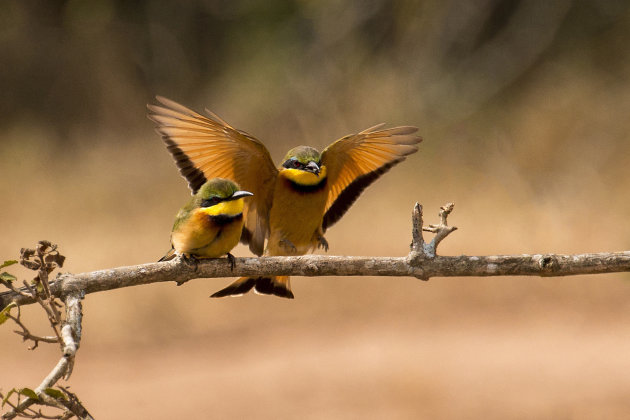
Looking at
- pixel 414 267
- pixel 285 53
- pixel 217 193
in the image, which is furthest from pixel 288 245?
pixel 285 53

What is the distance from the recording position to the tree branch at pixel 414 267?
6.40 feet

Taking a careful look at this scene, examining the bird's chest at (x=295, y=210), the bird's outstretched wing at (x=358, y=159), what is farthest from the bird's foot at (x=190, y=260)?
the bird's outstretched wing at (x=358, y=159)

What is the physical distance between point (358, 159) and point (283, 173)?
0.95ft

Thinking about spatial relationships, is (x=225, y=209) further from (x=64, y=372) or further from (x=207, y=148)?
(x=64, y=372)

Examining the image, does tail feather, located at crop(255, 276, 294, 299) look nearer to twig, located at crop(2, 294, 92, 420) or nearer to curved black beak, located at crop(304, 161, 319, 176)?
curved black beak, located at crop(304, 161, 319, 176)

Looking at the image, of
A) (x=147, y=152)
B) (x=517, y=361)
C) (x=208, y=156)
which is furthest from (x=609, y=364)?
(x=147, y=152)

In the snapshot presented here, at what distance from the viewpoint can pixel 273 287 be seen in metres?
3.13

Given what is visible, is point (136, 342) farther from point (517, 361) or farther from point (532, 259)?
point (532, 259)

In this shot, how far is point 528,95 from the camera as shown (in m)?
7.89

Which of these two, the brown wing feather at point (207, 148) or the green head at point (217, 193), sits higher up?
the brown wing feather at point (207, 148)

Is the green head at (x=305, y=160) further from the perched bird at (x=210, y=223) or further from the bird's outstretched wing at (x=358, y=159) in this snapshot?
the perched bird at (x=210, y=223)

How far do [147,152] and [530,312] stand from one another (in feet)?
13.4

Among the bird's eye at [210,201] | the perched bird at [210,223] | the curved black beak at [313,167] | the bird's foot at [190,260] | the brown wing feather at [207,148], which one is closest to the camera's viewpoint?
the bird's foot at [190,260]

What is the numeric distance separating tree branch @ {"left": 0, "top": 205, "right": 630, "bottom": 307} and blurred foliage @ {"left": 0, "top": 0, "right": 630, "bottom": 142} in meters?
5.57
